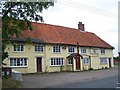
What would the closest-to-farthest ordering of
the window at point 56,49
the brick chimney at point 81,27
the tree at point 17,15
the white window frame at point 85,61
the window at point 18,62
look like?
the tree at point 17,15 < the window at point 18,62 < the window at point 56,49 < the white window frame at point 85,61 < the brick chimney at point 81,27

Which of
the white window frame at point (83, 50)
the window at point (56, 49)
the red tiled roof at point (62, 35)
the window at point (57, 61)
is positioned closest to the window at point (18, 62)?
the red tiled roof at point (62, 35)

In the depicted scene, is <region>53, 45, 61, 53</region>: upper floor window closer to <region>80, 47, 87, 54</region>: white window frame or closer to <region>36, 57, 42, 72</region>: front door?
<region>36, 57, 42, 72</region>: front door

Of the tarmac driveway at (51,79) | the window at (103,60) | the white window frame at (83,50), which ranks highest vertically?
the white window frame at (83,50)

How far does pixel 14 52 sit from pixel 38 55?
13.9 ft

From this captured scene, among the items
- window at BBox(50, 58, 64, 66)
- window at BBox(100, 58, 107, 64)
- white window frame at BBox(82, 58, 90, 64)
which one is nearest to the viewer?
window at BBox(50, 58, 64, 66)

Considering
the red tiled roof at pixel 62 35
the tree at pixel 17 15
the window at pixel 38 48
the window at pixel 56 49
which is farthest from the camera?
the window at pixel 56 49

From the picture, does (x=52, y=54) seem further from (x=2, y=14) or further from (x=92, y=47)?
(x=2, y=14)

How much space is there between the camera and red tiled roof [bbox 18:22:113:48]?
44.5m

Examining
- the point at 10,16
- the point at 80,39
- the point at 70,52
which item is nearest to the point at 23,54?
the point at 70,52

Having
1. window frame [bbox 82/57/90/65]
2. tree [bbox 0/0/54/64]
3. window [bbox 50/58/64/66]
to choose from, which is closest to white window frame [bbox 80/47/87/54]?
window frame [bbox 82/57/90/65]

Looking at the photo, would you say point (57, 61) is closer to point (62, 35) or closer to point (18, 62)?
point (62, 35)

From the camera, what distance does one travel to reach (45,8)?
21562mm

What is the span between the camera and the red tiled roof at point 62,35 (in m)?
44.5

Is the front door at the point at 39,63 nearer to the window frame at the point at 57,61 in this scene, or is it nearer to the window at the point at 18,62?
the window frame at the point at 57,61
